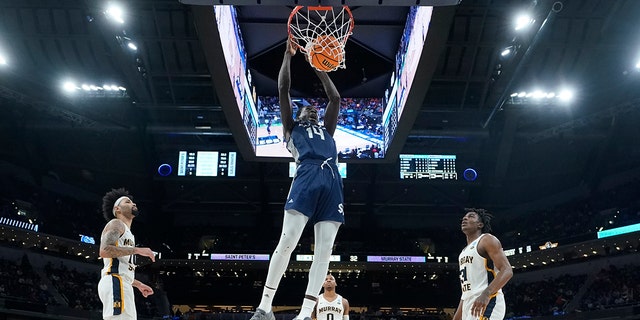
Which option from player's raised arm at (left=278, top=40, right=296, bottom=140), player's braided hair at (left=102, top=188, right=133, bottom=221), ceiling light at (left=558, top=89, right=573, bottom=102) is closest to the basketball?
player's raised arm at (left=278, top=40, right=296, bottom=140)

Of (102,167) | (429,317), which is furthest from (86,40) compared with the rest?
(429,317)

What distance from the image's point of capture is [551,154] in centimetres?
2892

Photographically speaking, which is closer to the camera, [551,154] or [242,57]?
[242,57]

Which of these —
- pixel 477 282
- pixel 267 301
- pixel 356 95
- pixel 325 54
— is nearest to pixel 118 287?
pixel 267 301

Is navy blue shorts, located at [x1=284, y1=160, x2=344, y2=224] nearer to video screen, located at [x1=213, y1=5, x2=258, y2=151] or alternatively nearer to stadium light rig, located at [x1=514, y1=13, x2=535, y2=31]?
video screen, located at [x1=213, y1=5, x2=258, y2=151]

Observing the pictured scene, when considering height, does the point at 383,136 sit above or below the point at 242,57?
below

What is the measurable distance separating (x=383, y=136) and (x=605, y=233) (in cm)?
1301

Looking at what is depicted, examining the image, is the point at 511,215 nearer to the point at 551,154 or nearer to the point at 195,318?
the point at 551,154

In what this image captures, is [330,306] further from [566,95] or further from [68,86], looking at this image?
[68,86]

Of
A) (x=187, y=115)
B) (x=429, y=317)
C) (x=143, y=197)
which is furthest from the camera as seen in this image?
(x=143, y=197)

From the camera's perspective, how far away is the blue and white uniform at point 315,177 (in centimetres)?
493

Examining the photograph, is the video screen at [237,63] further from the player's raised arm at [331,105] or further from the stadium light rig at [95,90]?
the stadium light rig at [95,90]

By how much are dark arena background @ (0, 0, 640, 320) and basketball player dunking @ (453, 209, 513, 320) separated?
2.98 meters

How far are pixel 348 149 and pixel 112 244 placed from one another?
1233cm
